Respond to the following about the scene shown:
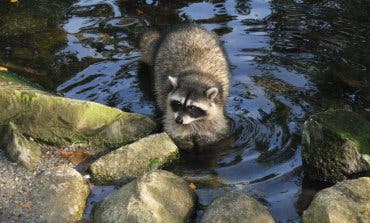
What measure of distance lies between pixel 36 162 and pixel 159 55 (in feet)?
7.18

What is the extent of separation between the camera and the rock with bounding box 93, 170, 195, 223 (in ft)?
14.7

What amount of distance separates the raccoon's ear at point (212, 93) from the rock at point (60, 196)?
141cm

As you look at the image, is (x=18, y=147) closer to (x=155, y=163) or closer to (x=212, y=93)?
(x=155, y=163)

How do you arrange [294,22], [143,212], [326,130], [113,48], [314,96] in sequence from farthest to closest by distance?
1. [294,22]
2. [113,48]
3. [314,96]
4. [326,130]
5. [143,212]

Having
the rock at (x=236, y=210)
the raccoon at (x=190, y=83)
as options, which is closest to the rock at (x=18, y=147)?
the raccoon at (x=190, y=83)

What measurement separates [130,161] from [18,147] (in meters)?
0.89

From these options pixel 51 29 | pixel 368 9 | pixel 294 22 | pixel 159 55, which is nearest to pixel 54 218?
pixel 159 55

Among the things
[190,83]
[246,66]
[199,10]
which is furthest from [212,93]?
[199,10]

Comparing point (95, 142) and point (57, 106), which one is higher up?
point (57, 106)

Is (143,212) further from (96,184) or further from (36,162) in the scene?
(36,162)

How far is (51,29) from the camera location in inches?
316

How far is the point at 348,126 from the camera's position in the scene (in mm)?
5008

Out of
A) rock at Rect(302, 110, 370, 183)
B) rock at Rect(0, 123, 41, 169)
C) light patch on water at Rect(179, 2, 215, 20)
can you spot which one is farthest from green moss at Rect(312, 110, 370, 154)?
light patch on water at Rect(179, 2, 215, 20)

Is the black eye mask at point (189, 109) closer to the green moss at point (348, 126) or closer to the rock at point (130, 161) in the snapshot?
the rock at point (130, 161)
